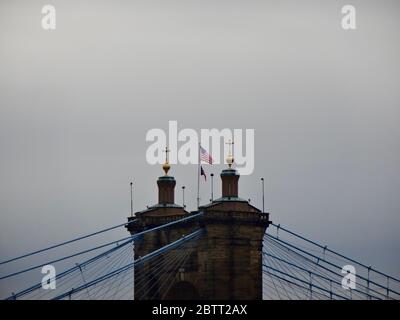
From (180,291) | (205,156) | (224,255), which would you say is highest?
(205,156)

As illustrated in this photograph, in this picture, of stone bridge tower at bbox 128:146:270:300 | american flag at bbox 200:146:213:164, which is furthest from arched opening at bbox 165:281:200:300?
american flag at bbox 200:146:213:164

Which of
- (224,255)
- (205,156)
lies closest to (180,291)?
(224,255)

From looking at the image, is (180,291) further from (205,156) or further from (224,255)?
(205,156)

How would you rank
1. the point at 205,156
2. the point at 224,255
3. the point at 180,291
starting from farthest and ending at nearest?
1. the point at 180,291
2. the point at 224,255
3. the point at 205,156

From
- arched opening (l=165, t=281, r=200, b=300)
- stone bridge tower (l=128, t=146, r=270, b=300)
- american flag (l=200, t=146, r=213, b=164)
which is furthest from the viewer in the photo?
arched opening (l=165, t=281, r=200, b=300)

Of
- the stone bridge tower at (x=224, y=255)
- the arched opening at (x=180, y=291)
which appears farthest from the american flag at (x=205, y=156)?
the arched opening at (x=180, y=291)

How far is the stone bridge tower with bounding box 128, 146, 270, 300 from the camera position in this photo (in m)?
178

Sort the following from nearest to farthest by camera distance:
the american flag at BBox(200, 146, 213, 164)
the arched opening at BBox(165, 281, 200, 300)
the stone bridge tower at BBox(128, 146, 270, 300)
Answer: the american flag at BBox(200, 146, 213, 164) < the stone bridge tower at BBox(128, 146, 270, 300) < the arched opening at BBox(165, 281, 200, 300)

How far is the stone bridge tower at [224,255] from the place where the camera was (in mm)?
178375

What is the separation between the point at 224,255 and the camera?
179 metres

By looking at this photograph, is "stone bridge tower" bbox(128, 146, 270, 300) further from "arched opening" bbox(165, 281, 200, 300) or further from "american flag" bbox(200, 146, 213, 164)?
"american flag" bbox(200, 146, 213, 164)

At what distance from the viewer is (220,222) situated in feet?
588

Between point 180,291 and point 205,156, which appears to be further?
point 180,291

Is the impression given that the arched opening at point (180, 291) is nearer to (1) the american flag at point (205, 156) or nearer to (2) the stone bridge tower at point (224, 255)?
(2) the stone bridge tower at point (224, 255)
